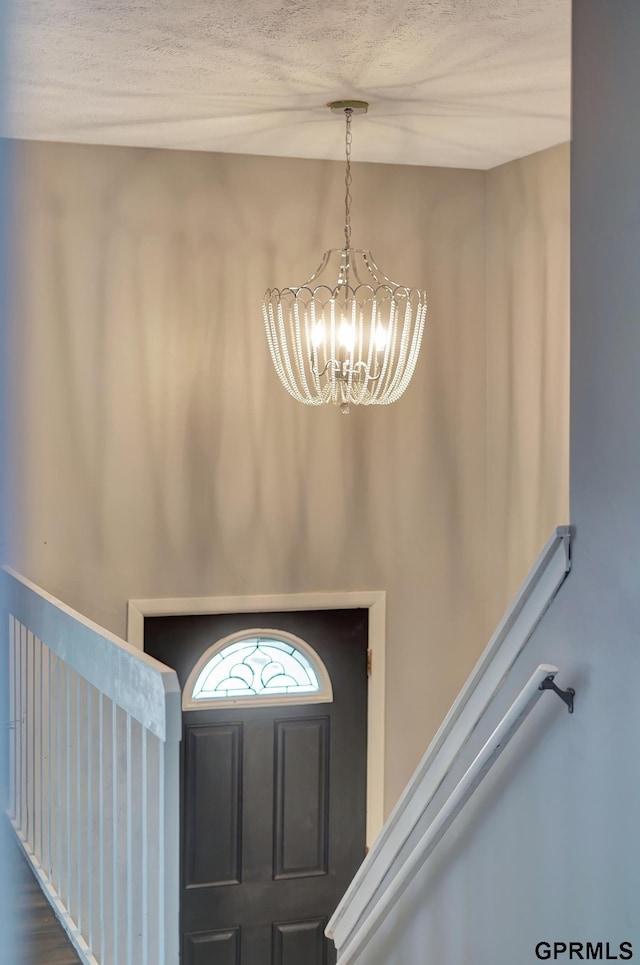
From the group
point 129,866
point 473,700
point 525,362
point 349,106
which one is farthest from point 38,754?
point 525,362

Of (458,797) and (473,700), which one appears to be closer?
(458,797)

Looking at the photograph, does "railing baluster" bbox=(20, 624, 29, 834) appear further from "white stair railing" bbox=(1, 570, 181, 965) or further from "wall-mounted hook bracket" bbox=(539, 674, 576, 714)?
"wall-mounted hook bracket" bbox=(539, 674, 576, 714)

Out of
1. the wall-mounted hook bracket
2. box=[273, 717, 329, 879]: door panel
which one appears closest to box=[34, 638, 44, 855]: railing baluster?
the wall-mounted hook bracket

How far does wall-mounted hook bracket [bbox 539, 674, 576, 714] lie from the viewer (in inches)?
78.4

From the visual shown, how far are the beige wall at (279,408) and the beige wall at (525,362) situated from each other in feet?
0.04

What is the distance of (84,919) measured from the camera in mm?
2445

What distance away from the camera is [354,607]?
188 inches

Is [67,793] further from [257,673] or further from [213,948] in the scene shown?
[213,948]

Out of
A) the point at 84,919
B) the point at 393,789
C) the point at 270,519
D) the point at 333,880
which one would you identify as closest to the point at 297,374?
the point at 270,519

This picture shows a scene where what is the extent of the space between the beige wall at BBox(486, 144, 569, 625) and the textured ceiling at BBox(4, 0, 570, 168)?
0.25 metres

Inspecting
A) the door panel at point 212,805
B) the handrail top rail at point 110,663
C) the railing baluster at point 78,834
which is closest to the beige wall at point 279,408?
the door panel at point 212,805

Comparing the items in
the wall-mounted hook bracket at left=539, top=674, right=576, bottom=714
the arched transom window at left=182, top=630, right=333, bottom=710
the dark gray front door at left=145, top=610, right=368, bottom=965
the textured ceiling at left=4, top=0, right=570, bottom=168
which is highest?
the textured ceiling at left=4, top=0, right=570, bottom=168

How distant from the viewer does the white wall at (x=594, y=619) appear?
1.87m

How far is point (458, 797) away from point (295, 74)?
2.44 m
